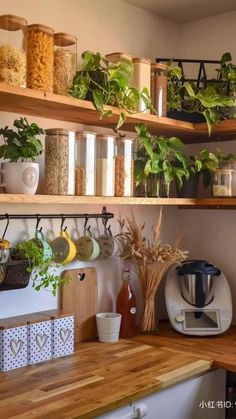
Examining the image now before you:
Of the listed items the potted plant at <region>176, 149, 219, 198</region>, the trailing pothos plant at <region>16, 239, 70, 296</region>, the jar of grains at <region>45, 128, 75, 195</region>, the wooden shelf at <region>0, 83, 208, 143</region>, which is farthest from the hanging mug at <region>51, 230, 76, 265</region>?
the potted plant at <region>176, 149, 219, 198</region>

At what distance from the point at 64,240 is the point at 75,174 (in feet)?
1.02

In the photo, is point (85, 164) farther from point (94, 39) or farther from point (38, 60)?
point (94, 39)

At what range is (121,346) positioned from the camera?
7.23 ft

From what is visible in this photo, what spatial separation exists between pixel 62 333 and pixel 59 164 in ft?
2.22

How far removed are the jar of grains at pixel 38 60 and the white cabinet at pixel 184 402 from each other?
111 centimetres

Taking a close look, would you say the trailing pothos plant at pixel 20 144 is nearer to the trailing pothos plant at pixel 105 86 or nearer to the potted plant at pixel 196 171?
the trailing pothos plant at pixel 105 86

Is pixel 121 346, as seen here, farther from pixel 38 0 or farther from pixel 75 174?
pixel 38 0

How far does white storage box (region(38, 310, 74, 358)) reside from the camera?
205 centimetres

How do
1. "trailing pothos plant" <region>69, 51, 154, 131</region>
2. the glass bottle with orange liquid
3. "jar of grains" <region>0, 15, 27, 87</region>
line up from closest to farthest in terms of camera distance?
"jar of grains" <region>0, 15, 27, 87</region>, "trailing pothos plant" <region>69, 51, 154, 131</region>, the glass bottle with orange liquid

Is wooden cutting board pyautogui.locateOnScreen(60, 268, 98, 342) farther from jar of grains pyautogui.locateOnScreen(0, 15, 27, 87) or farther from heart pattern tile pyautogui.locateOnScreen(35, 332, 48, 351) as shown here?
jar of grains pyautogui.locateOnScreen(0, 15, 27, 87)

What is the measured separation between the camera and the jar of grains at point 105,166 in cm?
204

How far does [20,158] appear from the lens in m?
1.88

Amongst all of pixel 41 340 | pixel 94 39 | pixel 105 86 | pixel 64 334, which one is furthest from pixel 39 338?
pixel 94 39

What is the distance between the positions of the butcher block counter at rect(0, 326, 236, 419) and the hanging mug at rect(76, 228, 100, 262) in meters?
0.38
